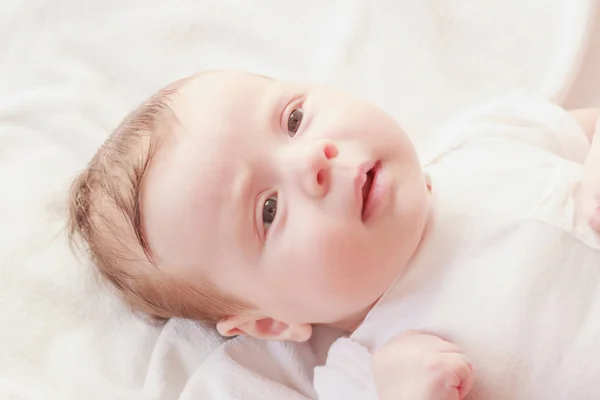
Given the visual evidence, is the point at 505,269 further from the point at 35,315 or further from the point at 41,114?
the point at 41,114

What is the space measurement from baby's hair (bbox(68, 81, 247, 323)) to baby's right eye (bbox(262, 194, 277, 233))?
13 cm

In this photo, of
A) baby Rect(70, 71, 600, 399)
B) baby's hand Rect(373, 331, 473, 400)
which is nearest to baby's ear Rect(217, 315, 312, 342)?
baby Rect(70, 71, 600, 399)

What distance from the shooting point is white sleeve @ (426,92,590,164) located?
1142mm

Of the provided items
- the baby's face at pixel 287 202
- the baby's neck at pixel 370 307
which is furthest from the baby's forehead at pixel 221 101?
the baby's neck at pixel 370 307

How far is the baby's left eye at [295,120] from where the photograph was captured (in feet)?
3.31

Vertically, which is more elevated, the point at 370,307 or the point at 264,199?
the point at 264,199

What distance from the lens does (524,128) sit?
116 centimetres

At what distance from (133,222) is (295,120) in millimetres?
265

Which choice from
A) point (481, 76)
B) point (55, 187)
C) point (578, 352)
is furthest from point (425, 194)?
point (55, 187)

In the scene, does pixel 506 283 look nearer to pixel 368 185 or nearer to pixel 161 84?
pixel 368 185

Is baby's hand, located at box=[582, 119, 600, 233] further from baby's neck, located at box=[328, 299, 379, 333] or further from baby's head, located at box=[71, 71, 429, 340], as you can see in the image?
baby's neck, located at box=[328, 299, 379, 333]

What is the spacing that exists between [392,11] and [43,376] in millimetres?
943

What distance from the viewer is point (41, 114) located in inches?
56.2

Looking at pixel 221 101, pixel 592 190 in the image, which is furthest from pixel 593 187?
pixel 221 101
